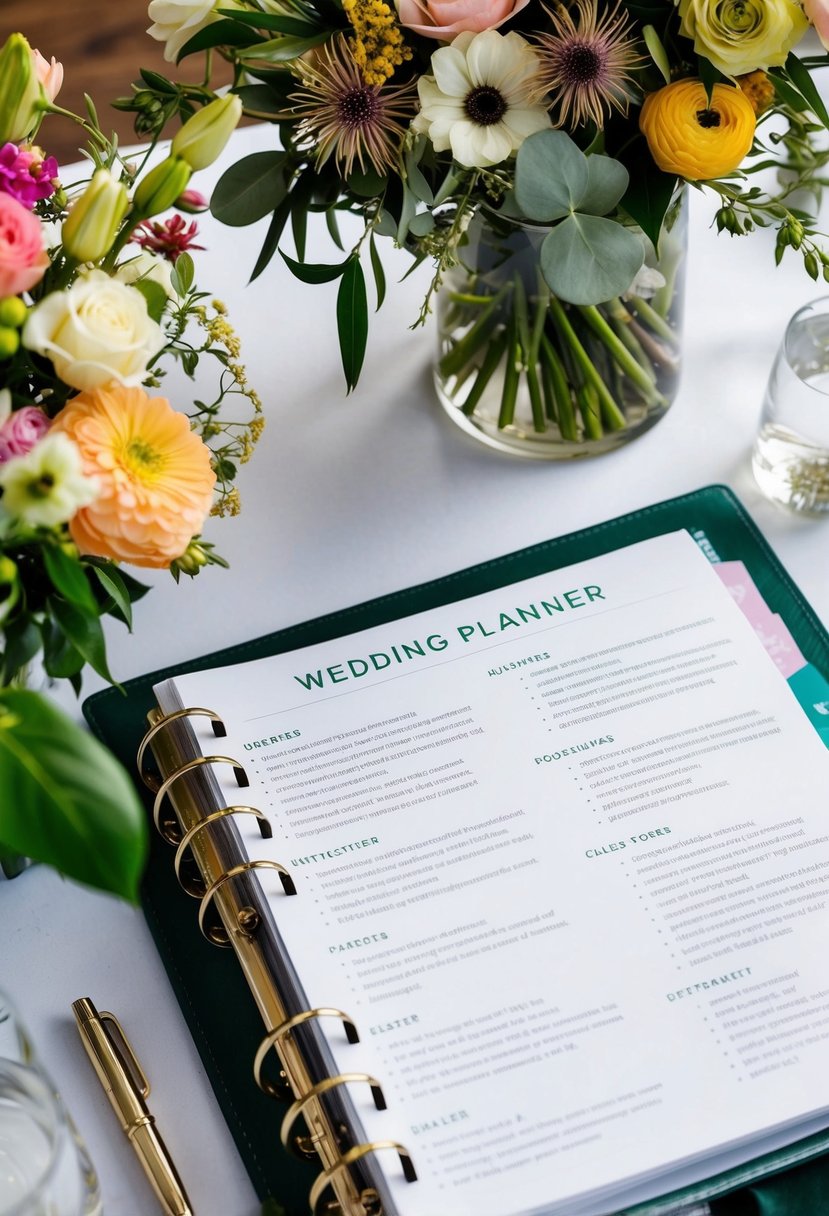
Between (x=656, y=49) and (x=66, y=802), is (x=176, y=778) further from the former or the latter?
(x=656, y=49)

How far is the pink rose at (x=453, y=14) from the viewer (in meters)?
0.63

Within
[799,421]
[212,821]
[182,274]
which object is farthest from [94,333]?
[799,421]

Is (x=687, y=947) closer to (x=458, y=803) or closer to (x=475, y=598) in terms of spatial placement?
(x=458, y=803)

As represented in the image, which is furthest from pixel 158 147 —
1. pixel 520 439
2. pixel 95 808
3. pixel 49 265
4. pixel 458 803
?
pixel 95 808

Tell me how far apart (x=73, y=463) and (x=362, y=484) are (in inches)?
17.2

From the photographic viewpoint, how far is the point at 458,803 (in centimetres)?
72

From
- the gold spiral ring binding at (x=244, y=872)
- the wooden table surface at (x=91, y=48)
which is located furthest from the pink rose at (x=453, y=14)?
the wooden table surface at (x=91, y=48)

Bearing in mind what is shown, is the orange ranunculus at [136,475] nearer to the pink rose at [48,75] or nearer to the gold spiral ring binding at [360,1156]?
the pink rose at [48,75]

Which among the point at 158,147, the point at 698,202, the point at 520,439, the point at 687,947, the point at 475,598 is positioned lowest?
the point at 687,947

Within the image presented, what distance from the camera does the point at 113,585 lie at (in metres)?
0.62

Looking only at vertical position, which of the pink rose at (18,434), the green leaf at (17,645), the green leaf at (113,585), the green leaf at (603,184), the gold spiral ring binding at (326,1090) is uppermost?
the green leaf at (603,184)

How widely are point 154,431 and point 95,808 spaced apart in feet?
0.59

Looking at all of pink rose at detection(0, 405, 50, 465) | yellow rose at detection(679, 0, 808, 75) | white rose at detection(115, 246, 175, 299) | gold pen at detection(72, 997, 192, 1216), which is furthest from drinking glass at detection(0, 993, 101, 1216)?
yellow rose at detection(679, 0, 808, 75)

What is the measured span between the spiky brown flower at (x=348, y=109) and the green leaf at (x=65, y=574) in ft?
0.92
